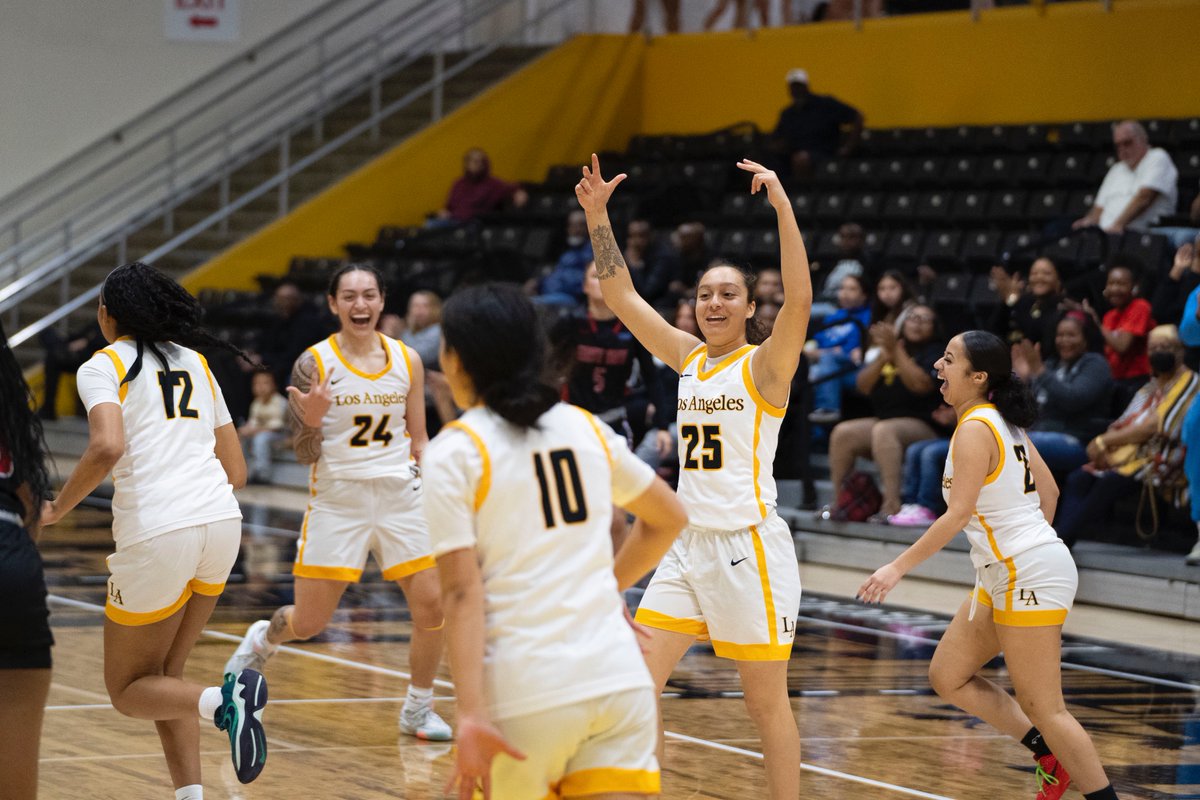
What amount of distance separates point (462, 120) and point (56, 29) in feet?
14.6

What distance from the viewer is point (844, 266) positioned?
1206 cm

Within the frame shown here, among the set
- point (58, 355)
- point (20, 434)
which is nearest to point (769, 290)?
point (58, 355)

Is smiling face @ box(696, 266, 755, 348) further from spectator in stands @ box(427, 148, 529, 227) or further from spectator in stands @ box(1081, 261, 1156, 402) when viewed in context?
spectator in stands @ box(427, 148, 529, 227)

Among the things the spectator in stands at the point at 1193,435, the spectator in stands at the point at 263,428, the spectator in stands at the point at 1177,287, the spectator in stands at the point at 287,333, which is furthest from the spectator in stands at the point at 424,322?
the spectator in stands at the point at 1193,435

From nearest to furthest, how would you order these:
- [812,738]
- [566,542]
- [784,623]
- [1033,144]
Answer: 1. [566,542]
2. [784,623]
3. [812,738]
4. [1033,144]

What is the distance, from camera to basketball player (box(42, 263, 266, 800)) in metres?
4.61

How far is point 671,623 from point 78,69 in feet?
49.6

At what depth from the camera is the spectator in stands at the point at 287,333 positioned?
546 inches

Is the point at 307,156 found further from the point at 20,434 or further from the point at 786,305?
the point at 20,434

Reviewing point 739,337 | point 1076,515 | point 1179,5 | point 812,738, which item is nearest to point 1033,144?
point 1179,5

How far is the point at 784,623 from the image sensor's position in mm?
4582

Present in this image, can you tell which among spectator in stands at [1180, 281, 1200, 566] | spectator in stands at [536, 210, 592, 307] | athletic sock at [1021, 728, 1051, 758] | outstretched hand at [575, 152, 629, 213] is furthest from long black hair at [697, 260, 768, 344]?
spectator in stands at [536, 210, 592, 307]

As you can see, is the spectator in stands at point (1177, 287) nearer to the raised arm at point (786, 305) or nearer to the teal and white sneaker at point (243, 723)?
the raised arm at point (786, 305)

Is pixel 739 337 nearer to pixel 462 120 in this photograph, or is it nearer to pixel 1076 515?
pixel 1076 515
